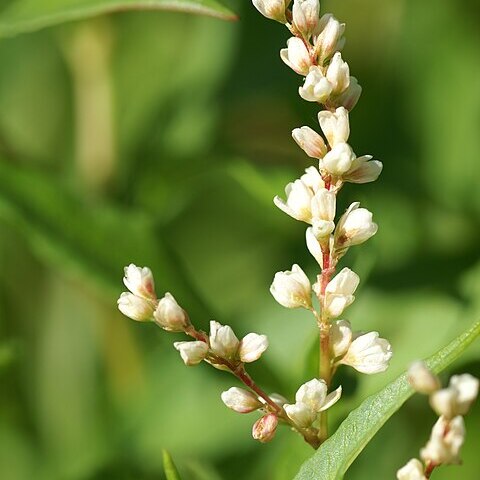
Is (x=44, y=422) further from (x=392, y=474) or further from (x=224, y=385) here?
(x=392, y=474)

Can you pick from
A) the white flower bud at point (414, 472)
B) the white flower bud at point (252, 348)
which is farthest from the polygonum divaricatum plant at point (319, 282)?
the white flower bud at point (414, 472)

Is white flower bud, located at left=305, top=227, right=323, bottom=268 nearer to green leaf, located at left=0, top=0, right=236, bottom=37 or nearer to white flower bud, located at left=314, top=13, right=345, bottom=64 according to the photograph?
white flower bud, located at left=314, top=13, right=345, bottom=64

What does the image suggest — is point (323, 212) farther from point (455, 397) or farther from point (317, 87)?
point (455, 397)

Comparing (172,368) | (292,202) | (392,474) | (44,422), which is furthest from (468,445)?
(292,202)

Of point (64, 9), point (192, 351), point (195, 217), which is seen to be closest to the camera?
point (192, 351)

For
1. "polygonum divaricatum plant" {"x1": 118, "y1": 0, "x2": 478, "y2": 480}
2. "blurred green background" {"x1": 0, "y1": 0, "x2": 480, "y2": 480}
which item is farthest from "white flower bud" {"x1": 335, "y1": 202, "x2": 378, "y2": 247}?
"blurred green background" {"x1": 0, "y1": 0, "x2": 480, "y2": 480}

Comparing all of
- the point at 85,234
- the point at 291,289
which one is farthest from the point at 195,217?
the point at 291,289
